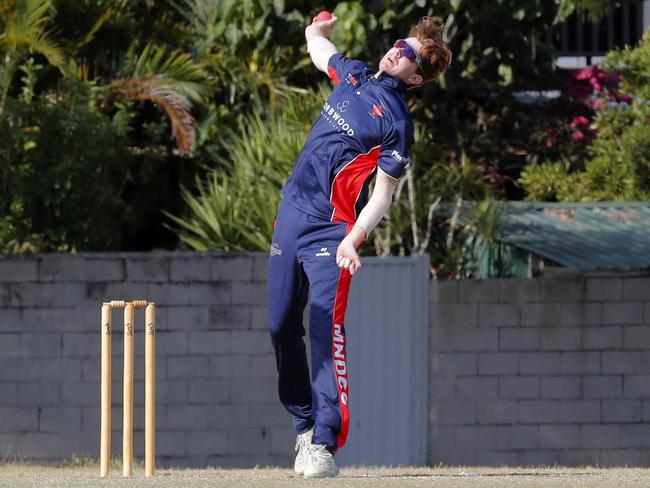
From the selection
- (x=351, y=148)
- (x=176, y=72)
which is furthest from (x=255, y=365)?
(x=351, y=148)

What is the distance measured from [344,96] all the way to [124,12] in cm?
604

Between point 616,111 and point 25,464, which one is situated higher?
point 616,111

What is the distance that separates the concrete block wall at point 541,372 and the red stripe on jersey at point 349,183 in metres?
3.95

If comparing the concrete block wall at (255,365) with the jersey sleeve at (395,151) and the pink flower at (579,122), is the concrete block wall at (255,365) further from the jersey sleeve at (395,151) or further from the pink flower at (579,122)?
the jersey sleeve at (395,151)

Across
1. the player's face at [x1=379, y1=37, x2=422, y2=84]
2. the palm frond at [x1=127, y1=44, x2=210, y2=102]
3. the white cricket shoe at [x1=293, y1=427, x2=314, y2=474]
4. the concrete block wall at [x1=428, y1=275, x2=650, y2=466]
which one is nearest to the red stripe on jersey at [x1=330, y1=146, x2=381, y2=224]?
the player's face at [x1=379, y1=37, x2=422, y2=84]

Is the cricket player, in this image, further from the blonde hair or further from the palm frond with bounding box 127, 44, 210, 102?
the palm frond with bounding box 127, 44, 210, 102

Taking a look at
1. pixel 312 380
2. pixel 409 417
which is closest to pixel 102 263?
pixel 409 417

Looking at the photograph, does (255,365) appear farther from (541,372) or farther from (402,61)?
(402,61)

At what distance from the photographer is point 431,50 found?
642cm

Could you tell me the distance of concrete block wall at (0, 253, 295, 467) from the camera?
9922 mm

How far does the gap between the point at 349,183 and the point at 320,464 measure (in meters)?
1.26

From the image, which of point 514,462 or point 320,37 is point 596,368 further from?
point 320,37

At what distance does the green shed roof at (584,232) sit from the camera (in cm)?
1052

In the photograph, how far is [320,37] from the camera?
6922 mm
